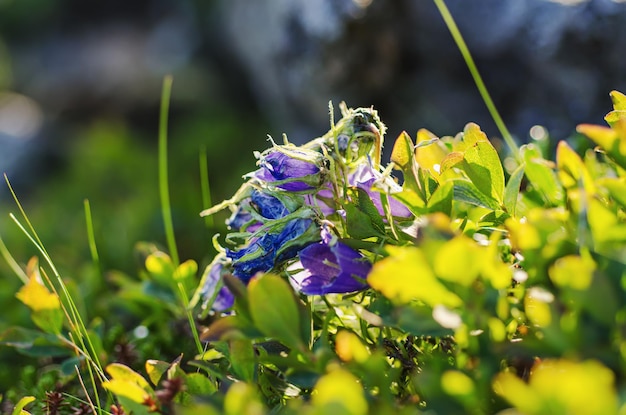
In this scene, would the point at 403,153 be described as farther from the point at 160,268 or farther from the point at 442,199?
the point at 160,268

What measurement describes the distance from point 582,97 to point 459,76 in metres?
0.67

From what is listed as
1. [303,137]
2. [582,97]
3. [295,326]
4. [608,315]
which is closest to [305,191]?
[295,326]

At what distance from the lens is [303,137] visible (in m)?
3.33

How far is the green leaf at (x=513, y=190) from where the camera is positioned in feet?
3.32

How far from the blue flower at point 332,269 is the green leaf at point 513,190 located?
0.77 ft

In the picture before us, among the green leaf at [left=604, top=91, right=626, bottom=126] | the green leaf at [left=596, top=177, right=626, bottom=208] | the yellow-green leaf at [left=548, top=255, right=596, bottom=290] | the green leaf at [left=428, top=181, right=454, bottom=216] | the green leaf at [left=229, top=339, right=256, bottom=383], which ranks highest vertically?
the green leaf at [left=604, top=91, right=626, bottom=126]

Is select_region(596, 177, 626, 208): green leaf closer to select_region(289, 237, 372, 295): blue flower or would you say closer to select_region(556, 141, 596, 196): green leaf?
select_region(556, 141, 596, 196): green leaf

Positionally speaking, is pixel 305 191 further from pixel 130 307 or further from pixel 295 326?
pixel 130 307

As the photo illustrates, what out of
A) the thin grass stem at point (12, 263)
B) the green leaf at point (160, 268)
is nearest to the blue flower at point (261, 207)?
the green leaf at point (160, 268)

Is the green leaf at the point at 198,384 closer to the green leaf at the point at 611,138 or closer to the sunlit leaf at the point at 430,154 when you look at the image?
the sunlit leaf at the point at 430,154

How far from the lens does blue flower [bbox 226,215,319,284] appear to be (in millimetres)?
1004

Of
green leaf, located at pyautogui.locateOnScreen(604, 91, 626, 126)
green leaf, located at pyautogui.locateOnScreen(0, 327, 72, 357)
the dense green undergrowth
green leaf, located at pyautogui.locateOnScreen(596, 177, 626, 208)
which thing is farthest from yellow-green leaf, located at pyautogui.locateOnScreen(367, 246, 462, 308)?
green leaf, located at pyautogui.locateOnScreen(0, 327, 72, 357)

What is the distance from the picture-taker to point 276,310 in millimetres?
871

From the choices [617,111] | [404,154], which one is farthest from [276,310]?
[617,111]
